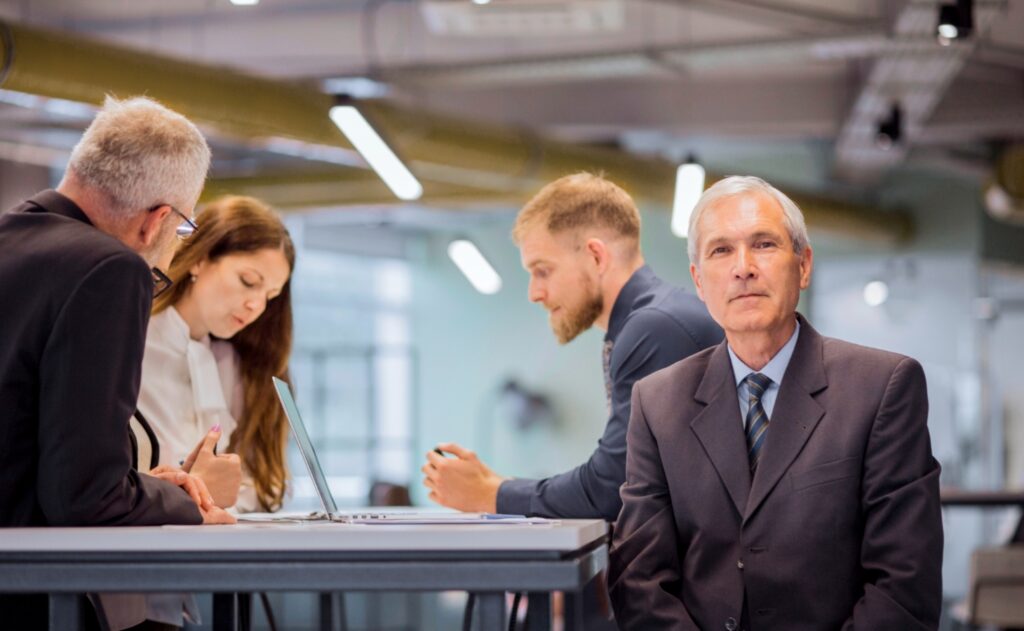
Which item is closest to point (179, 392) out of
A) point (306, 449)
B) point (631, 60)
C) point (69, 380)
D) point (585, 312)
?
point (306, 449)

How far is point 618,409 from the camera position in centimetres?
321

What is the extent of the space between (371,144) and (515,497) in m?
4.11

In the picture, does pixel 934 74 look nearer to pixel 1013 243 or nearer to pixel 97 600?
pixel 1013 243

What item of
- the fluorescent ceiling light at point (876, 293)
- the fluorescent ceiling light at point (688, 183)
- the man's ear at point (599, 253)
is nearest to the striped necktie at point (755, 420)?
the man's ear at point (599, 253)

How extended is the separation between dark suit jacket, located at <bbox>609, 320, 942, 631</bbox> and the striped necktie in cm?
5

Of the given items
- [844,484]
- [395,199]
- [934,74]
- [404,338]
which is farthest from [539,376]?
[844,484]

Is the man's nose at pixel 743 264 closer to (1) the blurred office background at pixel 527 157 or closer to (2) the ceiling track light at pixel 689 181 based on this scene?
(1) the blurred office background at pixel 527 157

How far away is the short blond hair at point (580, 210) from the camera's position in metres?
3.49

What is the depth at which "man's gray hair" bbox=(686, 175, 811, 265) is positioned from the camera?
2629 mm

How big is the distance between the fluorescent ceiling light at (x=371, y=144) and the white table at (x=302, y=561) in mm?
5025

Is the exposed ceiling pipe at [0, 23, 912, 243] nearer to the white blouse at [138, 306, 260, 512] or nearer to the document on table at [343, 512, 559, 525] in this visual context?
the white blouse at [138, 306, 260, 512]

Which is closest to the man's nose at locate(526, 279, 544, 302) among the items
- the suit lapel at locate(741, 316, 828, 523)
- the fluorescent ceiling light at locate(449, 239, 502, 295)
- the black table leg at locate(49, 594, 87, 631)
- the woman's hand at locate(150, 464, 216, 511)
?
the suit lapel at locate(741, 316, 828, 523)

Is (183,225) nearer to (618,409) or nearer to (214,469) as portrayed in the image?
(214,469)

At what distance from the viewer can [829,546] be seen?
238 cm
